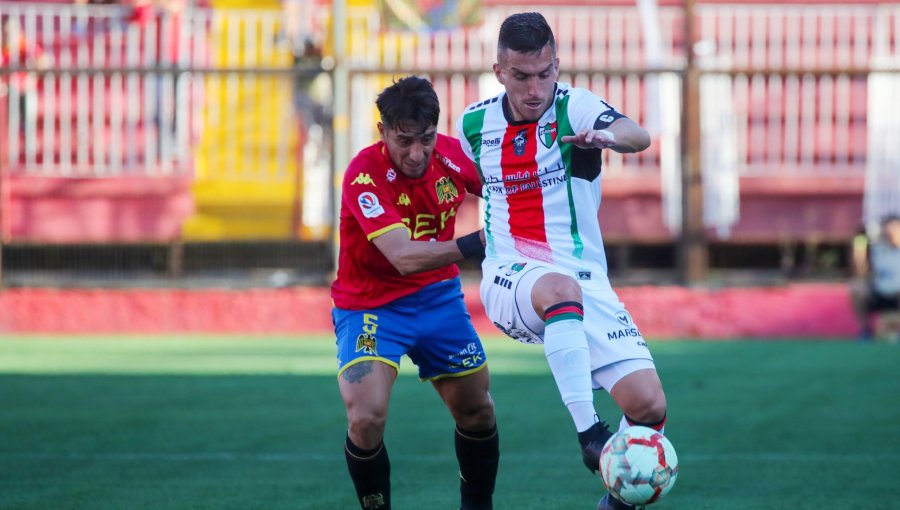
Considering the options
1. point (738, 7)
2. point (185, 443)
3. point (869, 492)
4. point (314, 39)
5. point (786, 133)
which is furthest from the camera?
point (738, 7)

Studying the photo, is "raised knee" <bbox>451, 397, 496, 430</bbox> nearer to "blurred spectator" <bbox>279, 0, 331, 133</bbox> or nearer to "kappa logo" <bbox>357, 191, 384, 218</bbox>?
"kappa logo" <bbox>357, 191, 384, 218</bbox>

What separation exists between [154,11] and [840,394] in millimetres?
9695

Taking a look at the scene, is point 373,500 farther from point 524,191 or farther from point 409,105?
point 409,105

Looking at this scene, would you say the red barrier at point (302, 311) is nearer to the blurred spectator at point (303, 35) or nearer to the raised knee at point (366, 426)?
the blurred spectator at point (303, 35)

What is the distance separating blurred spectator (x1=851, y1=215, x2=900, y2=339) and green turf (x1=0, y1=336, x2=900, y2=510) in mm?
1653

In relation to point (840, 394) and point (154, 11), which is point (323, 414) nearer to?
point (840, 394)

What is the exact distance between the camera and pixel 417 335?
587cm

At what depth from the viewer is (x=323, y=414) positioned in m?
9.01

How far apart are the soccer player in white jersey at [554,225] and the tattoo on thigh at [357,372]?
561 mm

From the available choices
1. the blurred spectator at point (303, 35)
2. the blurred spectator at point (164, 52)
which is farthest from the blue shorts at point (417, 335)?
the blurred spectator at point (164, 52)

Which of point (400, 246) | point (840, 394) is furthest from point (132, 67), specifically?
point (400, 246)

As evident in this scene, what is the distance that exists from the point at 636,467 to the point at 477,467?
104cm

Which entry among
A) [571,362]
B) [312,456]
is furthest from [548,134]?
[312,456]

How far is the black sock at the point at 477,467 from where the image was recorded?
5.92 metres
